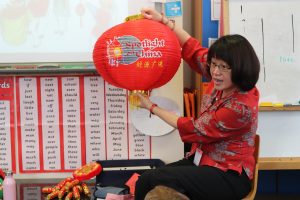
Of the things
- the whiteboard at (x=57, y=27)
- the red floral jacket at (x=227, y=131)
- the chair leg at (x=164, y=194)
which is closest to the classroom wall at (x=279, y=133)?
the red floral jacket at (x=227, y=131)

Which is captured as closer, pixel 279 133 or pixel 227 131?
pixel 227 131

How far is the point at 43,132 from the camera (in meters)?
2.14

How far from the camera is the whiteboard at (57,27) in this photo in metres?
2.04

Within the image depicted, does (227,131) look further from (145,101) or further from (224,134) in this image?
(145,101)

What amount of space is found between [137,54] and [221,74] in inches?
14.3

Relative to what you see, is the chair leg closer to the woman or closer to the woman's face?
the woman

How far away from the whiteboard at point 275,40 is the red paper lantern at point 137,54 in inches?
22.5

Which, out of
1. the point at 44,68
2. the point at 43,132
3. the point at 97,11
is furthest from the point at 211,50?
the point at 43,132

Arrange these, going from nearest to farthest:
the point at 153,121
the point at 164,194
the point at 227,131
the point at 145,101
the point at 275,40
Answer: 1. the point at 164,194
2. the point at 227,131
3. the point at 145,101
4. the point at 275,40
5. the point at 153,121

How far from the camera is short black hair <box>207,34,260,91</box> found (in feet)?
4.98

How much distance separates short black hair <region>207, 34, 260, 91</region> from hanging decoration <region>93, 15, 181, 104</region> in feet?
0.73

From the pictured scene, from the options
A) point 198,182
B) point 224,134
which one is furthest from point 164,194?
point 224,134

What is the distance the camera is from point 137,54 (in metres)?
1.58

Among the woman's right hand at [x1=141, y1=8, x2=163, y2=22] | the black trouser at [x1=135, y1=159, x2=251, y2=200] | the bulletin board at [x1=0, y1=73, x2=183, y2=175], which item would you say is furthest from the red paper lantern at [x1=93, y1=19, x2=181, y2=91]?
the bulletin board at [x1=0, y1=73, x2=183, y2=175]
